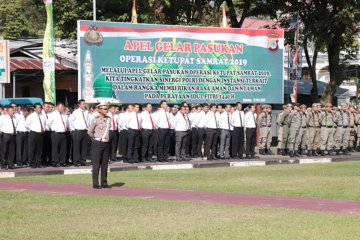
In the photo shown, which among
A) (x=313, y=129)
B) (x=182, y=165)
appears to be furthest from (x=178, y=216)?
(x=313, y=129)

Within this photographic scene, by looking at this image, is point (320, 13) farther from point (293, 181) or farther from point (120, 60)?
point (293, 181)

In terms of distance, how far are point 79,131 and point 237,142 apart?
6395mm

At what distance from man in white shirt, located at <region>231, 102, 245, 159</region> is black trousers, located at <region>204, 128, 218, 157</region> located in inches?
25.6

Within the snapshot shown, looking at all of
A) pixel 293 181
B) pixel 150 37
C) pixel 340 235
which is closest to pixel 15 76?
pixel 150 37

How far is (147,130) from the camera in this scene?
27.5 m

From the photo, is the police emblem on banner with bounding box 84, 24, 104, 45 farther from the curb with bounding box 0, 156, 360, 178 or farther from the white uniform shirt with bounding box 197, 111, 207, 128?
the curb with bounding box 0, 156, 360, 178

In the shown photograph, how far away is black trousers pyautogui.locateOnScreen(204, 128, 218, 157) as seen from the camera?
95.7 feet

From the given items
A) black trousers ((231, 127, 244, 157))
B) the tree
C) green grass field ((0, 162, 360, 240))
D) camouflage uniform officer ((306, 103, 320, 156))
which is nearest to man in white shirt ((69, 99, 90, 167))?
black trousers ((231, 127, 244, 157))

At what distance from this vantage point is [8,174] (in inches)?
878

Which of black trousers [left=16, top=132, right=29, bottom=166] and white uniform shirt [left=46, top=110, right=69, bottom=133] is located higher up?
white uniform shirt [left=46, top=110, right=69, bottom=133]

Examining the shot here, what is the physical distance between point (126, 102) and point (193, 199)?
15869 millimetres

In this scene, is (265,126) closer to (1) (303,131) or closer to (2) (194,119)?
(1) (303,131)

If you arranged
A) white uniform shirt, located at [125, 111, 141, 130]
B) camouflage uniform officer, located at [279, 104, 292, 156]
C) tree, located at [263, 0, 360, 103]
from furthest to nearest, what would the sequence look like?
tree, located at [263, 0, 360, 103] → camouflage uniform officer, located at [279, 104, 292, 156] → white uniform shirt, located at [125, 111, 141, 130]

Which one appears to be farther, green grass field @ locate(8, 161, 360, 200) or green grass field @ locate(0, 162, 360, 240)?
green grass field @ locate(8, 161, 360, 200)
